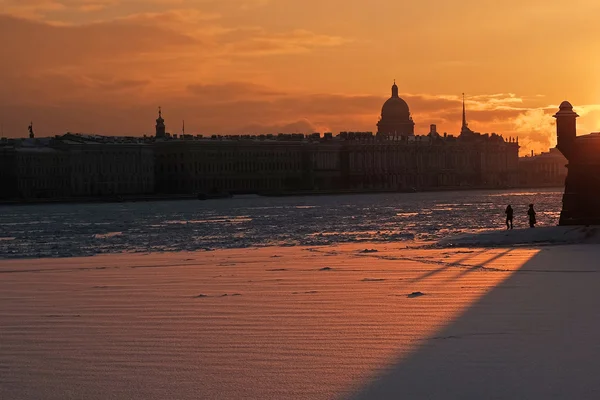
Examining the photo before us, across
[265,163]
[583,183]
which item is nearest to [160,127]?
[265,163]

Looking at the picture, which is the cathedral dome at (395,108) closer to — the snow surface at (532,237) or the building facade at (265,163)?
the building facade at (265,163)

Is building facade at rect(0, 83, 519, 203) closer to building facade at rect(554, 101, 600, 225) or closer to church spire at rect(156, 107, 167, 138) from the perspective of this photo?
church spire at rect(156, 107, 167, 138)

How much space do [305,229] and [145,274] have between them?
19.1 m

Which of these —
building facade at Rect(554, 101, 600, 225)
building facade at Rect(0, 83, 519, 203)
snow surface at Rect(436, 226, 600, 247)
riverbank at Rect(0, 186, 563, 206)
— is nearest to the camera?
snow surface at Rect(436, 226, 600, 247)

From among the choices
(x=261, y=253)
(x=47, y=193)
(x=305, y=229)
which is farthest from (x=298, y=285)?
(x=47, y=193)

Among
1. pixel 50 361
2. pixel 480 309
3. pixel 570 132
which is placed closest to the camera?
pixel 50 361

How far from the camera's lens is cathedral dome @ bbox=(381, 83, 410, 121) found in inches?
6471

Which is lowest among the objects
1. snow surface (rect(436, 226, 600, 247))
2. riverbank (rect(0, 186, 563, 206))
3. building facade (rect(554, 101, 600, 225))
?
riverbank (rect(0, 186, 563, 206))

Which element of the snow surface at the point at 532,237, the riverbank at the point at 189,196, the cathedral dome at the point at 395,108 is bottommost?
the riverbank at the point at 189,196

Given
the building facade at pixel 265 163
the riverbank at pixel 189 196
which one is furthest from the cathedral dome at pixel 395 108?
the riverbank at pixel 189 196

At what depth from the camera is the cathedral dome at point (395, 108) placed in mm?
164375

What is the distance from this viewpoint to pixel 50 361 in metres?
9.28

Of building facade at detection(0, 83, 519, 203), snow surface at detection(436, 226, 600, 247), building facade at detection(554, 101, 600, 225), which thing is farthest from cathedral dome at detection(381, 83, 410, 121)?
snow surface at detection(436, 226, 600, 247)

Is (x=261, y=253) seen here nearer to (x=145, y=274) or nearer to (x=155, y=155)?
(x=145, y=274)
